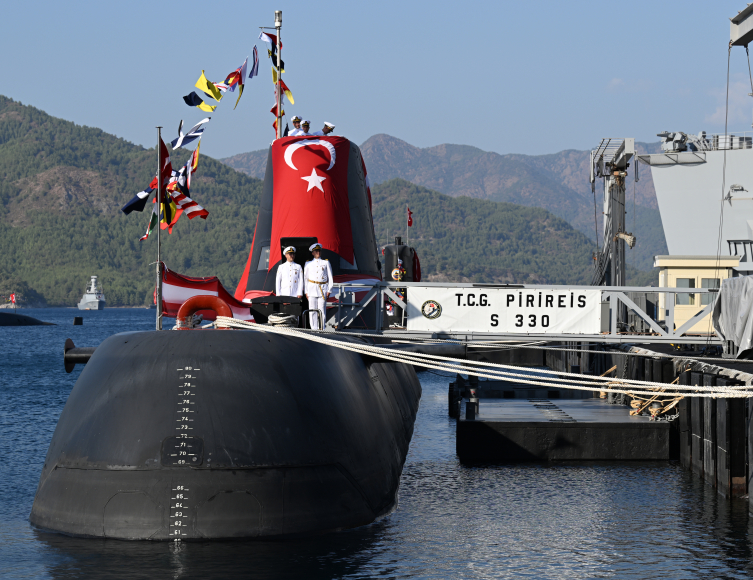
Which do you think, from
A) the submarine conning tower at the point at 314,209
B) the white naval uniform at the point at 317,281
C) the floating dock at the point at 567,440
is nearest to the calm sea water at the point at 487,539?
the floating dock at the point at 567,440

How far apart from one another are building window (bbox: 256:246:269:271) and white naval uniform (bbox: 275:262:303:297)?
4.74 meters

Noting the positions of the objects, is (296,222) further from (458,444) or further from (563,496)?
(563,496)

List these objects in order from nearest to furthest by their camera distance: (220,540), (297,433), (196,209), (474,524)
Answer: (220,540) → (297,433) → (474,524) → (196,209)

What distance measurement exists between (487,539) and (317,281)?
23.1 ft

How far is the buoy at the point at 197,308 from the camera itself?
13.8m

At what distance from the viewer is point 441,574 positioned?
11.6 m

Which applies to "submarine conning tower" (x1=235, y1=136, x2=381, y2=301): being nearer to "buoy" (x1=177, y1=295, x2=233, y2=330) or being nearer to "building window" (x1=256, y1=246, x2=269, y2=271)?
"building window" (x1=256, y1=246, x2=269, y2=271)

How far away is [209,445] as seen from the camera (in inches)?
450

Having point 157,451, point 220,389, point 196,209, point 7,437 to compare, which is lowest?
point 7,437

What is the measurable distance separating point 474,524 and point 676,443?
7.57m

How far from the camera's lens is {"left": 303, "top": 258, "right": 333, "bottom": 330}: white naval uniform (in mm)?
18656

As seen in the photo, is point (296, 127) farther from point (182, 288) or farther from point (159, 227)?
point (159, 227)

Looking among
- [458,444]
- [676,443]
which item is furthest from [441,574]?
[676,443]

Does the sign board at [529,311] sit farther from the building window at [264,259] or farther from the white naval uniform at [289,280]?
the white naval uniform at [289,280]
